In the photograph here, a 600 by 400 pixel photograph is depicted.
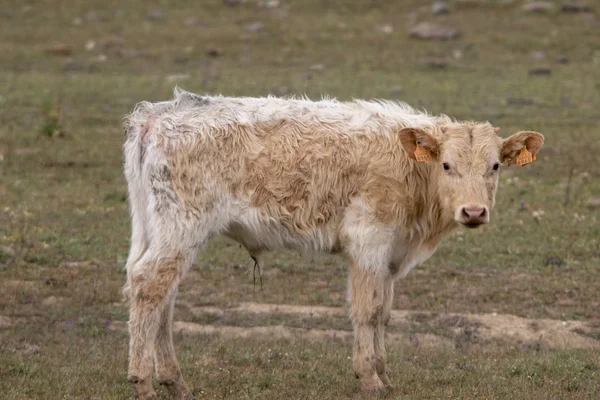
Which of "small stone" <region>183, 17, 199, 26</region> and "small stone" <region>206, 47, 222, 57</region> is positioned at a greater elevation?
"small stone" <region>183, 17, 199, 26</region>

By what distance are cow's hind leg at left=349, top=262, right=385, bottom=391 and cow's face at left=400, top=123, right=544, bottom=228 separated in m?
0.99

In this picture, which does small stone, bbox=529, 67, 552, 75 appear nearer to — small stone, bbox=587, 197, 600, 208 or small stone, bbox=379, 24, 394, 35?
small stone, bbox=379, 24, 394, 35

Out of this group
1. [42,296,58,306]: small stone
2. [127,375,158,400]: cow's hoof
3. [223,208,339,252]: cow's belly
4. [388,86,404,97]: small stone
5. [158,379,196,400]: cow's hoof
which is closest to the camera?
[127,375,158,400]: cow's hoof

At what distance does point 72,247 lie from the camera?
14.7 meters

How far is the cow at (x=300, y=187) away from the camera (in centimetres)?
927

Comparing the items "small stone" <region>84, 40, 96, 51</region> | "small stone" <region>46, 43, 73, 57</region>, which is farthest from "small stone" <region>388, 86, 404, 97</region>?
"small stone" <region>46, 43, 73, 57</region>

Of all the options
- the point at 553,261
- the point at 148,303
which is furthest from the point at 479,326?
the point at 148,303

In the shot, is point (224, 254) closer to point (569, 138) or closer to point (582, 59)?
point (569, 138)

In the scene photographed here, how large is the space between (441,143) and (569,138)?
14.4 metres

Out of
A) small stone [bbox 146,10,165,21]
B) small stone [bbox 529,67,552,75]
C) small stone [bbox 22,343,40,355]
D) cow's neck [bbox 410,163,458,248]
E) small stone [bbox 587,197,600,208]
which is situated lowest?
small stone [bbox 22,343,40,355]

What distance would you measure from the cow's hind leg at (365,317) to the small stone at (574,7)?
33.6 m

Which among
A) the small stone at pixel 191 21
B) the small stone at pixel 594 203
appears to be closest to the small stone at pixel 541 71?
the small stone at pixel 191 21

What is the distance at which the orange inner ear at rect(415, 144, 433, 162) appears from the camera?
377 inches

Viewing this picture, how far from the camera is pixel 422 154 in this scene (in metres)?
9.58
